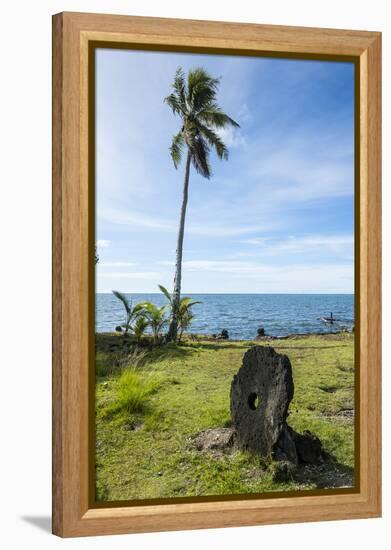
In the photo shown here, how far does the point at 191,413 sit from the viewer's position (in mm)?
5094

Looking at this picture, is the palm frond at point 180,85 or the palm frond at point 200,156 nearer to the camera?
the palm frond at point 180,85

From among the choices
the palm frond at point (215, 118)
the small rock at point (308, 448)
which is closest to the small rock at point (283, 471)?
the small rock at point (308, 448)

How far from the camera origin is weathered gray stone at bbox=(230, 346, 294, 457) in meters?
5.05

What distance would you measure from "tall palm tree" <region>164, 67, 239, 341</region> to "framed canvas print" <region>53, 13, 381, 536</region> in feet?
0.04

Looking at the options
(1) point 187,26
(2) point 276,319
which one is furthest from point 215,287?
(1) point 187,26

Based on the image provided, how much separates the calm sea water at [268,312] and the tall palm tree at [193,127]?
0.22 meters

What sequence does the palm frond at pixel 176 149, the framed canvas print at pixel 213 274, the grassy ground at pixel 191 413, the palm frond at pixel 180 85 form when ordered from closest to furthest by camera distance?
the framed canvas print at pixel 213 274 → the grassy ground at pixel 191 413 → the palm frond at pixel 180 85 → the palm frond at pixel 176 149

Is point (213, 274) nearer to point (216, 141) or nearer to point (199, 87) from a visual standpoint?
point (216, 141)

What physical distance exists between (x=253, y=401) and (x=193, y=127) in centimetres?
195

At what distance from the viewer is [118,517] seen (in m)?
4.73

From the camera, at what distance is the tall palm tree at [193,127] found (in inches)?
198

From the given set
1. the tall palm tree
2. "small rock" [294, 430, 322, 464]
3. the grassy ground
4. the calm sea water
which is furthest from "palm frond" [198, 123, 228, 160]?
"small rock" [294, 430, 322, 464]

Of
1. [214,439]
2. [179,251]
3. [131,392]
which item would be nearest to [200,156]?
Answer: [179,251]

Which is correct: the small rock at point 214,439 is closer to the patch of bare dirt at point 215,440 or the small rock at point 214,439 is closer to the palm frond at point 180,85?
the patch of bare dirt at point 215,440
